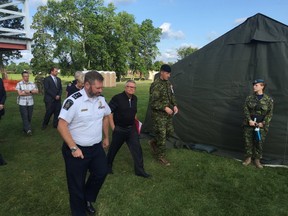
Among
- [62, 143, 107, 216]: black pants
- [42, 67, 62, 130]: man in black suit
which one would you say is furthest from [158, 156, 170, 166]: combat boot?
[42, 67, 62, 130]: man in black suit

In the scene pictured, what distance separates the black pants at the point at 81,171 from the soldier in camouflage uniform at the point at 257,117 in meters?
3.45

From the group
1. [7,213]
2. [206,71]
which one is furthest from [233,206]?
[206,71]

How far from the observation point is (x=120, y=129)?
5121 mm

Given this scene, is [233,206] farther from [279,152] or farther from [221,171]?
[279,152]

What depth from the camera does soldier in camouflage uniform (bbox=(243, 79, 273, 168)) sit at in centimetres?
566

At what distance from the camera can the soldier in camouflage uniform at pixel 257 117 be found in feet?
18.6

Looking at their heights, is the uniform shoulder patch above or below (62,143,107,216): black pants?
above

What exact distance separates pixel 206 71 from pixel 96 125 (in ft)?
14.9

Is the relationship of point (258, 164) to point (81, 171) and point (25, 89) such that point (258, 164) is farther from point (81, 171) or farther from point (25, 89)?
point (25, 89)

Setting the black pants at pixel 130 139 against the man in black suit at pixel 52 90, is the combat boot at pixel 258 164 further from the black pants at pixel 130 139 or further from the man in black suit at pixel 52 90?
the man in black suit at pixel 52 90

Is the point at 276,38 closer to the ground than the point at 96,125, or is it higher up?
higher up

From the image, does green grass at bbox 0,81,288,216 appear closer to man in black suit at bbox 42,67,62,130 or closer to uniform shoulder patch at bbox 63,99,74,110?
uniform shoulder patch at bbox 63,99,74,110

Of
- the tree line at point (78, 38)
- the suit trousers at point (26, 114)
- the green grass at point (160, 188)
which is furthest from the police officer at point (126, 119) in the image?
the tree line at point (78, 38)

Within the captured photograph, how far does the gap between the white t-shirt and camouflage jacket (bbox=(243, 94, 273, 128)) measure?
11.6 feet
